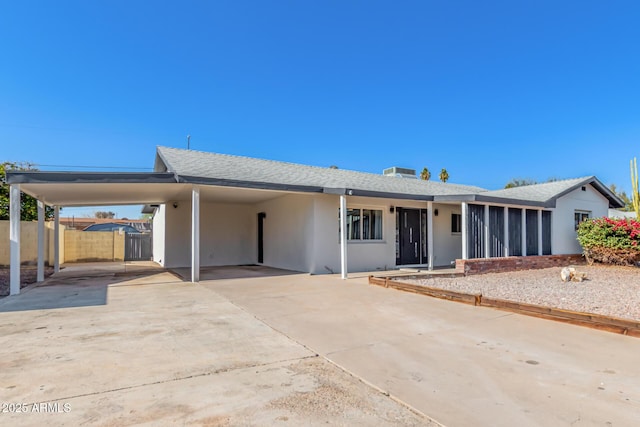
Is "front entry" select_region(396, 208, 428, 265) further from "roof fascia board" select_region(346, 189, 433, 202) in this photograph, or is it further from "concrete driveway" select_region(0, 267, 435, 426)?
"concrete driveway" select_region(0, 267, 435, 426)

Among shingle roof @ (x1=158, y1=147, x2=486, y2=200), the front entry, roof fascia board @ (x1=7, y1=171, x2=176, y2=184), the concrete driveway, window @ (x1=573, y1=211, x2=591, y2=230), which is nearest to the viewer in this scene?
the concrete driveway

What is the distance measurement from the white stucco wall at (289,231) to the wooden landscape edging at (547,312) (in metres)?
4.52

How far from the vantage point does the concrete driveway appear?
2.68 m

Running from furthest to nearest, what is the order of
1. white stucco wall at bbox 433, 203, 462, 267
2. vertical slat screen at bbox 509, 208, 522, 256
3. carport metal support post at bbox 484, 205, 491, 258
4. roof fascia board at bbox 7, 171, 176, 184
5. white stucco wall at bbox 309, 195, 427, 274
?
white stucco wall at bbox 433, 203, 462, 267
vertical slat screen at bbox 509, 208, 522, 256
carport metal support post at bbox 484, 205, 491, 258
white stucco wall at bbox 309, 195, 427, 274
roof fascia board at bbox 7, 171, 176, 184

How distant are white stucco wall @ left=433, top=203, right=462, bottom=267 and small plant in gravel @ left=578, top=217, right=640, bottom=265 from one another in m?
4.91

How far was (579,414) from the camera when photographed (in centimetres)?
273

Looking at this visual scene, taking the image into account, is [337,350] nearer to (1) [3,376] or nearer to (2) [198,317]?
(2) [198,317]

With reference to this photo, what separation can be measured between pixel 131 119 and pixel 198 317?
18232 millimetres

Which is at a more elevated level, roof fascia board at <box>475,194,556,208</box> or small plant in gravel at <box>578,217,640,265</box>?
roof fascia board at <box>475,194,556,208</box>

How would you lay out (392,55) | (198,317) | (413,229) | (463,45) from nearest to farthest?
(198,317) → (413,229) → (463,45) → (392,55)

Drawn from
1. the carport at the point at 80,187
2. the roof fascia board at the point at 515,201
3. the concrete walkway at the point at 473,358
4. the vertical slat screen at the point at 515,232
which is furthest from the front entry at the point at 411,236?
the concrete walkway at the point at 473,358

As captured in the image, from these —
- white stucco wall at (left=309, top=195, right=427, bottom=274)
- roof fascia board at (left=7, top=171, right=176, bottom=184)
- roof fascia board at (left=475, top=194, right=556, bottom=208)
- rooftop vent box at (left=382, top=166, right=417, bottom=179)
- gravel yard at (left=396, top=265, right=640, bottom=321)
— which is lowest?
gravel yard at (left=396, top=265, right=640, bottom=321)

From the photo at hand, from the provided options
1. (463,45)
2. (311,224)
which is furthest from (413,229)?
(463,45)

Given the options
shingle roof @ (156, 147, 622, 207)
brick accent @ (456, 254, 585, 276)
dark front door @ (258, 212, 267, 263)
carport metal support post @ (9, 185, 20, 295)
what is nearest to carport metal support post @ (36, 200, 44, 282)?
carport metal support post @ (9, 185, 20, 295)
